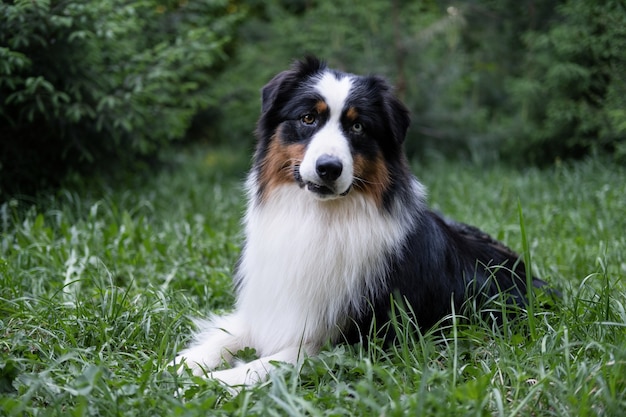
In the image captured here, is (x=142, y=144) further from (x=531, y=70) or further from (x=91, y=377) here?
(x=531, y=70)

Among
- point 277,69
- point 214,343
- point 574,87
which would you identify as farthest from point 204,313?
point 574,87

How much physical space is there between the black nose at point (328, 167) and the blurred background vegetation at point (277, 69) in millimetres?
3051

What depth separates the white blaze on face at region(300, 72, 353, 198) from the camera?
117 inches

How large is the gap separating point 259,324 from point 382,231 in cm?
82

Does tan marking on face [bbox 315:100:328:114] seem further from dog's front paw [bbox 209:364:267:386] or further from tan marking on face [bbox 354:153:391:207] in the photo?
dog's front paw [bbox 209:364:267:386]

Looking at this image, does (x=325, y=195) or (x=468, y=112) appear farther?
(x=468, y=112)

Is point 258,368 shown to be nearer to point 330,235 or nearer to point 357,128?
point 330,235

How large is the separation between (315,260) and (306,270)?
0.22ft

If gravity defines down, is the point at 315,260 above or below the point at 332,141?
below

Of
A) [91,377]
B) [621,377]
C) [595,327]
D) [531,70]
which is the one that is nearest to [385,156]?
[595,327]

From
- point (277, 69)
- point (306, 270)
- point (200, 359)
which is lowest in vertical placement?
point (200, 359)

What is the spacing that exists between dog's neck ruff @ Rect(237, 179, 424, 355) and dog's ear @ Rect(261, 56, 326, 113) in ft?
1.62

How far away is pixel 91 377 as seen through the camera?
95.3 inches

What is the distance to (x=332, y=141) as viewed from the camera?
3.02 m
